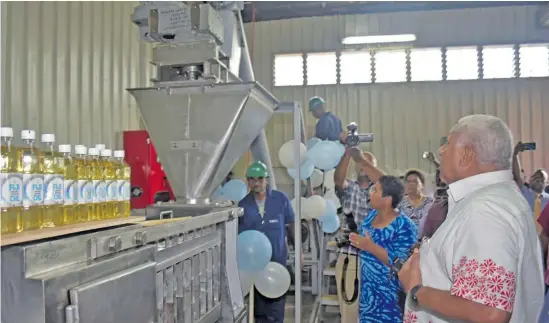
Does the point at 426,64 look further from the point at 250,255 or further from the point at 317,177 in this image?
the point at 250,255

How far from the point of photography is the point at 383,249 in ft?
7.30

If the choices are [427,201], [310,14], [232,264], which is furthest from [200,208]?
[310,14]

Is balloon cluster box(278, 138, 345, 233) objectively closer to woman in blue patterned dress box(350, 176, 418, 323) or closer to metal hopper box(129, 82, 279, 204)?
woman in blue patterned dress box(350, 176, 418, 323)

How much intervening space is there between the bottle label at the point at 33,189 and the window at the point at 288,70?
A: 5.96 meters

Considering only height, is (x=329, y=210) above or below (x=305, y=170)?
below

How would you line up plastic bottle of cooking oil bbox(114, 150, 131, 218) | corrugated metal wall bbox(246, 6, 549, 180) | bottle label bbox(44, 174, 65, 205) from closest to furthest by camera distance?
bottle label bbox(44, 174, 65, 205) → plastic bottle of cooking oil bbox(114, 150, 131, 218) → corrugated metal wall bbox(246, 6, 549, 180)

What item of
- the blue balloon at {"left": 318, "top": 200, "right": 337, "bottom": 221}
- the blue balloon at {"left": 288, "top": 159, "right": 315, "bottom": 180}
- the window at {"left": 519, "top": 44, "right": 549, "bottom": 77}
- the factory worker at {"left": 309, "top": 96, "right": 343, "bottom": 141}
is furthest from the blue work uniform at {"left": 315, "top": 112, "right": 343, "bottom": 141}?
the window at {"left": 519, "top": 44, "right": 549, "bottom": 77}

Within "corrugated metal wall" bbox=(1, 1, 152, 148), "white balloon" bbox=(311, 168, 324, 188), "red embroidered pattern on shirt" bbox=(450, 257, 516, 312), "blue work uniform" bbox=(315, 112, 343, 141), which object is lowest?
"red embroidered pattern on shirt" bbox=(450, 257, 516, 312)

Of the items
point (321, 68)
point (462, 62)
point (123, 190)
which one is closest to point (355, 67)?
point (321, 68)

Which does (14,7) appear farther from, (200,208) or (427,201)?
(427,201)

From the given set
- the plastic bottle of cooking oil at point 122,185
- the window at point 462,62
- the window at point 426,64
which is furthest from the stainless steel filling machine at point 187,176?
the window at point 462,62

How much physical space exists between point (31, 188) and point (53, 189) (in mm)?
84

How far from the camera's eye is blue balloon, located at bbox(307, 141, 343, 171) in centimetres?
352

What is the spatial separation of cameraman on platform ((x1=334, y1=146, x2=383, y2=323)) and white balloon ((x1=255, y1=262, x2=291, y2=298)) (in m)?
0.43
